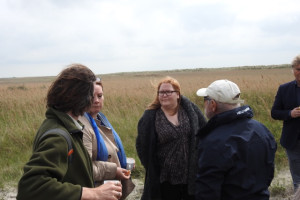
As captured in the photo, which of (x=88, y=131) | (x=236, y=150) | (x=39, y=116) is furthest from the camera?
(x=39, y=116)

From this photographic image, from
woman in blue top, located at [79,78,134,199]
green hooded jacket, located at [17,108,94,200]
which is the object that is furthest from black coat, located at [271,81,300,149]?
green hooded jacket, located at [17,108,94,200]

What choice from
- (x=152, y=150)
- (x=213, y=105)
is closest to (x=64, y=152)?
(x=213, y=105)

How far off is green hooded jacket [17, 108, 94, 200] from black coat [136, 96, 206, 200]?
65.3 inches

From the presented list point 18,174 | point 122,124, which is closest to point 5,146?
point 18,174

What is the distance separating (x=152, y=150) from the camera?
317 centimetres

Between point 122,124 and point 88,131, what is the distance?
505 centimetres

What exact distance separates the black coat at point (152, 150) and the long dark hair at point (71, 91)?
1559mm

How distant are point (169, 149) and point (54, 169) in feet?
6.33

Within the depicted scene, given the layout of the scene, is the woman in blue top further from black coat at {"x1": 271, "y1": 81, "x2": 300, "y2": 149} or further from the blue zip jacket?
black coat at {"x1": 271, "y1": 81, "x2": 300, "y2": 149}

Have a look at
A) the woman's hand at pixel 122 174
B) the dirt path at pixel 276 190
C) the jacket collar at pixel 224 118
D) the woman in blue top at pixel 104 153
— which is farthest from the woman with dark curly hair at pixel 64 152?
the dirt path at pixel 276 190

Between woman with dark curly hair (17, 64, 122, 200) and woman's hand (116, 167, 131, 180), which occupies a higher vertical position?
woman with dark curly hair (17, 64, 122, 200)

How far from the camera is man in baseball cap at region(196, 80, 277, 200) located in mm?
1924

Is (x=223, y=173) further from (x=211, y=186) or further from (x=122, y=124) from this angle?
(x=122, y=124)

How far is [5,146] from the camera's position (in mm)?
6152
